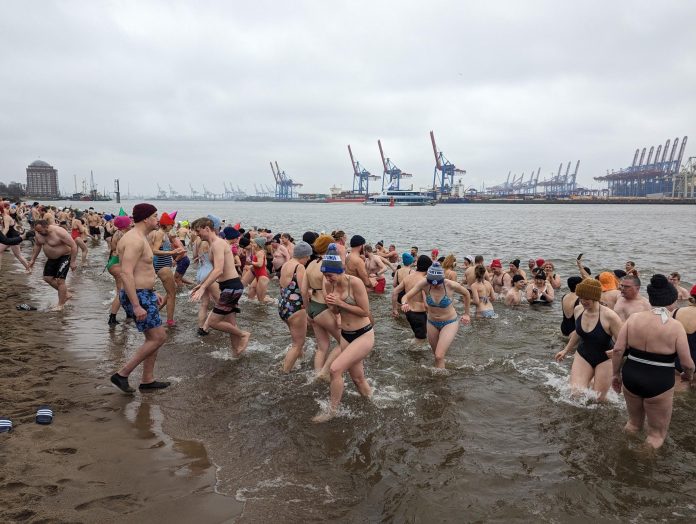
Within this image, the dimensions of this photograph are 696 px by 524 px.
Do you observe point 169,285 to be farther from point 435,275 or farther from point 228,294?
point 435,275

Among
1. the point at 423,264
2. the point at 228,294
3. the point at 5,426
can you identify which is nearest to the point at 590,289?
the point at 423,264

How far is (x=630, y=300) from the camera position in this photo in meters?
6.22

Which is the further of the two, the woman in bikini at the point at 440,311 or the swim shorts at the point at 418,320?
the swim shorts at the point at 418,320

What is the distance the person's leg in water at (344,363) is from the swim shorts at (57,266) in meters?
6.51

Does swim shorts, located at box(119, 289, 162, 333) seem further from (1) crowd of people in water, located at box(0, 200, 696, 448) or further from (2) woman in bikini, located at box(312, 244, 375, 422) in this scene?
(2) woman in bikini, located at box(312, 244, 375, 422)

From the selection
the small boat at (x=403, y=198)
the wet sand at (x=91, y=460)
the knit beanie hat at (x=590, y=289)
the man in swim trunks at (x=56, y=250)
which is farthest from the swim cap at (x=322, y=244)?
the small boat at (x=403, y=198)

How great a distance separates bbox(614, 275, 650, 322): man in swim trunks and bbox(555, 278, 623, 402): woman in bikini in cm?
69

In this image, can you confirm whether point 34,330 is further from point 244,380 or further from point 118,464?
point 118,464

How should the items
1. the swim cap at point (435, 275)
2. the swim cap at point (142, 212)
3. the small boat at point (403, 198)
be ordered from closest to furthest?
the swim cap at point (142, 212), the swim cap at point (435, 275), the small boat at point (403, 198)

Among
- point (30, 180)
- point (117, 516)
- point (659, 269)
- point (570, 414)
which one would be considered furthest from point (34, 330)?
point (30, 180)

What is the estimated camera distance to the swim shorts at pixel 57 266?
346 inches

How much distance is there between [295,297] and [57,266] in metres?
5.58

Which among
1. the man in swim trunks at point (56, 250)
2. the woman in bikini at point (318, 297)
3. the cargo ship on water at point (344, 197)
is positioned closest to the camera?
the woman in bikini at point (318, 297)

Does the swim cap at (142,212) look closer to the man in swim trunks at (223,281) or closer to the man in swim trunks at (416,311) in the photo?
the man in swim trunks at (223,281)
